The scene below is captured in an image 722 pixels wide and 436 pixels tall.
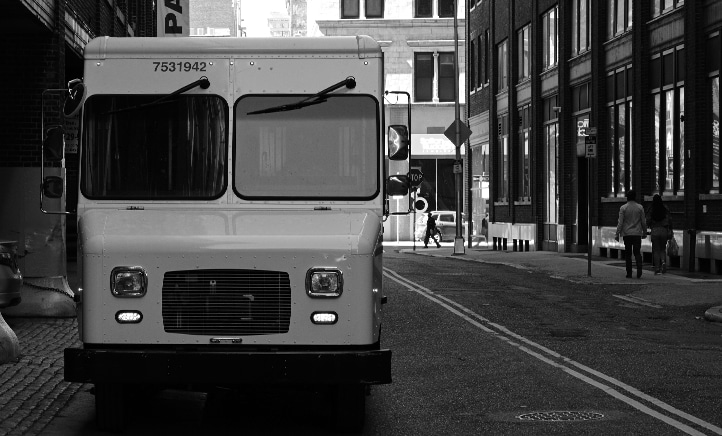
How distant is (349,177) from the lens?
9.45 meters

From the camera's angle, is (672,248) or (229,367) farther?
(672,248)

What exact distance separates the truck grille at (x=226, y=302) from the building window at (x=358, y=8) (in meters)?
58.4

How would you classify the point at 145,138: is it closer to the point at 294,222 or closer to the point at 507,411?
the point at 294,222

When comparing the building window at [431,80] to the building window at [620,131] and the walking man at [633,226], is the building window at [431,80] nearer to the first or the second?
the building window at [620,131]

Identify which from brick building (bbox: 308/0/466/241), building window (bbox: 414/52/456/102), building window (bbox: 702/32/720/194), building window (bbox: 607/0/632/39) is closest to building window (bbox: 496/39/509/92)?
building window (bbox: 607/0/632/39)

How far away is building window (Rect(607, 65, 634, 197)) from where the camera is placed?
33906 mm

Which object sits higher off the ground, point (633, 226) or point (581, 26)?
point (581, 26)

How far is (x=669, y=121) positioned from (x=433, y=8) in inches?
1430

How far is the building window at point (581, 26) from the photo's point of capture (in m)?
37.8

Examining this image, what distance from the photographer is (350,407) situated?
886cm

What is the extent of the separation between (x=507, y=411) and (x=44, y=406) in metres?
3.65

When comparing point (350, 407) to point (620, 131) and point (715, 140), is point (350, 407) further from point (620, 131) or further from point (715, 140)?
point (620, 131)

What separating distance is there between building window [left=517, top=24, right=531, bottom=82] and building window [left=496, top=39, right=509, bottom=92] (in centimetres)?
188

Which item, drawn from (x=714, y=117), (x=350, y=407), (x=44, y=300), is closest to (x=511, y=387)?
(x=350, y=407)
